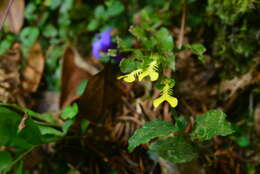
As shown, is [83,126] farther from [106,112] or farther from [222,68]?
[222,68]

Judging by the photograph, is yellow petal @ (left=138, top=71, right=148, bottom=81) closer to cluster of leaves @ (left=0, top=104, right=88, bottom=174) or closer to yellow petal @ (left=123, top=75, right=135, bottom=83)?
yellow petal @ (left=123, top=75, right=135, bottom=83)

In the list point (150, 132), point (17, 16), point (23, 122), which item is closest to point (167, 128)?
point (150, 132)

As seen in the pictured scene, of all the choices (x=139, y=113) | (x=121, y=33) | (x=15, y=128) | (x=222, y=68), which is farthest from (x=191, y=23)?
(x=15, y=128)

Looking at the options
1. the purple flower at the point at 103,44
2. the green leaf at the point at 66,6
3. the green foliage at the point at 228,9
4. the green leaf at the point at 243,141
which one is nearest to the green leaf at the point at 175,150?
the green leaf at the point at 243,141

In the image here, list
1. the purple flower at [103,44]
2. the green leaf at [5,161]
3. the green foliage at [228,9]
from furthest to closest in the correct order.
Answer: the purple flower at [103,44] < the green foliage at [228,9] < the green leaf at [5,161]

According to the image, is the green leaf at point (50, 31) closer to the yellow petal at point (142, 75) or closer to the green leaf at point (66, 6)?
the green leaf at point (66, 6)

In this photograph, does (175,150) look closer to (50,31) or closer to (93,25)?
(93,25)

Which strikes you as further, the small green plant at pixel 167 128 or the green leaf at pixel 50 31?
the green leaf at pixel 50 31
